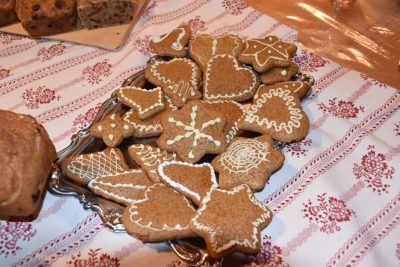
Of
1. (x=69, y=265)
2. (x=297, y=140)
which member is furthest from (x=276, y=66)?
(x=69, y=265)

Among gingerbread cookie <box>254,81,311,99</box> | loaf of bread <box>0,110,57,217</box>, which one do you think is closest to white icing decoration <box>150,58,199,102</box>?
gingerbread cookie <box>254,81,311,99</box>

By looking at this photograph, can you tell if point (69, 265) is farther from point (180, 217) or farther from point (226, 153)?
point (226, 153)

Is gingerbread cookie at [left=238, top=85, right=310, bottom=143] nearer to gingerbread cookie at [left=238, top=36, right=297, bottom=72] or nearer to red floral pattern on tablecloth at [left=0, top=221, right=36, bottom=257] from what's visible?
gingerbread cookie at [left=238, top=36, right=297, bottom=72]

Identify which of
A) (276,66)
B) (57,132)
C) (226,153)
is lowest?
(57,132)

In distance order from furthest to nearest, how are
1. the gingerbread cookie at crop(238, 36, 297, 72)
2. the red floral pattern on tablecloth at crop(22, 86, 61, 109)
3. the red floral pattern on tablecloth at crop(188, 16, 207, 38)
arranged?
the red floral pattern on tablecloth at crop(188, 16, 207, 38) → the red floral pattern on tablecloth at crop(22, 86, 61, 109) → the gingerbread cookie at crop(238, 36, 297, 72)

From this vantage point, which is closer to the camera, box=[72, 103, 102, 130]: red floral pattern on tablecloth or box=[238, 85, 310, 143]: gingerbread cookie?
box=[238, 85, 310, 143]: gingerbread cookie

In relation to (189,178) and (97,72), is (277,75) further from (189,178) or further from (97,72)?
(97,72)
